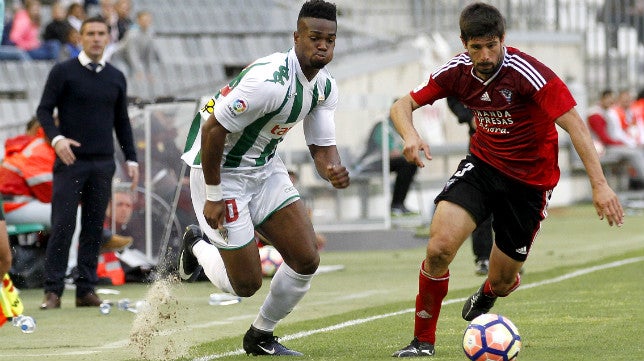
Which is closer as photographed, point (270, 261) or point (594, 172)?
point (594, 172)

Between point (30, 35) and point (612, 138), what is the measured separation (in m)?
11.1

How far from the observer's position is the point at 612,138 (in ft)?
86.7

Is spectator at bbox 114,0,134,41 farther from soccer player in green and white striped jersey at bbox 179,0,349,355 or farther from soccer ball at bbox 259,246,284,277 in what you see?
soccer player in green and white striped jersey at bbox 179,0,349,355

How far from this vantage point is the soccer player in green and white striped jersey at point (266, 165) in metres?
7.70

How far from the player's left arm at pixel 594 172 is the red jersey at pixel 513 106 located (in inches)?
3.9

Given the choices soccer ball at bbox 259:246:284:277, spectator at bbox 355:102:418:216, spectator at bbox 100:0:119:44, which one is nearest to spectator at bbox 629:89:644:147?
spectator at bbox 355:102:418:216

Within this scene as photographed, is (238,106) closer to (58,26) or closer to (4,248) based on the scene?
(4,248)

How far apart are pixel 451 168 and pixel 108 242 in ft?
34.0

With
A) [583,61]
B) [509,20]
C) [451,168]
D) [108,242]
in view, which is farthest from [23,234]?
[583,61]

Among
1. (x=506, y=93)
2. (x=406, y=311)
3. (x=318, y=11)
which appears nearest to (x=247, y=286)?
(x=318, y=11)

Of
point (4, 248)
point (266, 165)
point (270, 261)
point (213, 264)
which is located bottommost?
point (270, 261)

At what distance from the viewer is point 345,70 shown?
2358cm

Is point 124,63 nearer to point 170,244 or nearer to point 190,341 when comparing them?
point 170,244

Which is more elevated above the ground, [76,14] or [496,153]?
[496,153]
